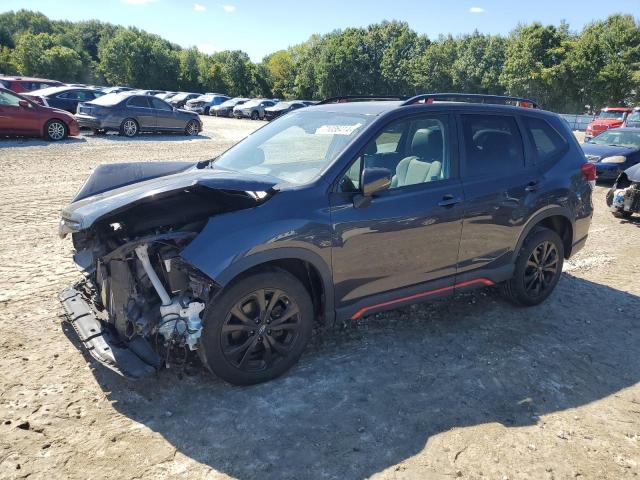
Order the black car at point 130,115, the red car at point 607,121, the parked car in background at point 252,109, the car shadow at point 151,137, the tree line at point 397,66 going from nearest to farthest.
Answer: the black car at point 130,115, the car shadow at point 151,137, the red car at point 607,121, the parked car in background at point 252,109, the tree line at point 397,66

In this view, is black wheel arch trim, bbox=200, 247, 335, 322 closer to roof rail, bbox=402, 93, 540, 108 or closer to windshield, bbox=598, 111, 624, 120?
roof rail, bbox=402, 93, 540, 108

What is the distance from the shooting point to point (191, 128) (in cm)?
2078

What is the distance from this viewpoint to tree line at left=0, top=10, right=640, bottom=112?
46.1 metres

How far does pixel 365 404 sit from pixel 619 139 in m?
13.1

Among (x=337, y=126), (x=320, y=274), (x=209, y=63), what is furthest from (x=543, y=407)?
(x=209, y=63)

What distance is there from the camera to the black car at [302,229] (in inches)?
125

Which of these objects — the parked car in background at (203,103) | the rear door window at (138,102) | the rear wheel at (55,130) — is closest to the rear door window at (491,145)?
the rear wheel at (55,130)

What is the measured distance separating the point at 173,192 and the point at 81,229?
591 mm

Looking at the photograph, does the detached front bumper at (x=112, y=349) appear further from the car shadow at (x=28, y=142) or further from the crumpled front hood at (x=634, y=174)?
the car shadow at (x=28, y=142)

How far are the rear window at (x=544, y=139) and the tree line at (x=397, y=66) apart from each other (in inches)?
1839

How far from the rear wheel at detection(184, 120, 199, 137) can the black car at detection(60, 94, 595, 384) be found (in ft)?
55.7

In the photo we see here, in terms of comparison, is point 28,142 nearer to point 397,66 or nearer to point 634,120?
point 634,120

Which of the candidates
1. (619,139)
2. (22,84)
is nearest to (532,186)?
(619,139)

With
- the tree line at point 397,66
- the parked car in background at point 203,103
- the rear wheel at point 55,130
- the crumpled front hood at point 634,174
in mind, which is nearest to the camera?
the crumpled front hood at point 634,174
